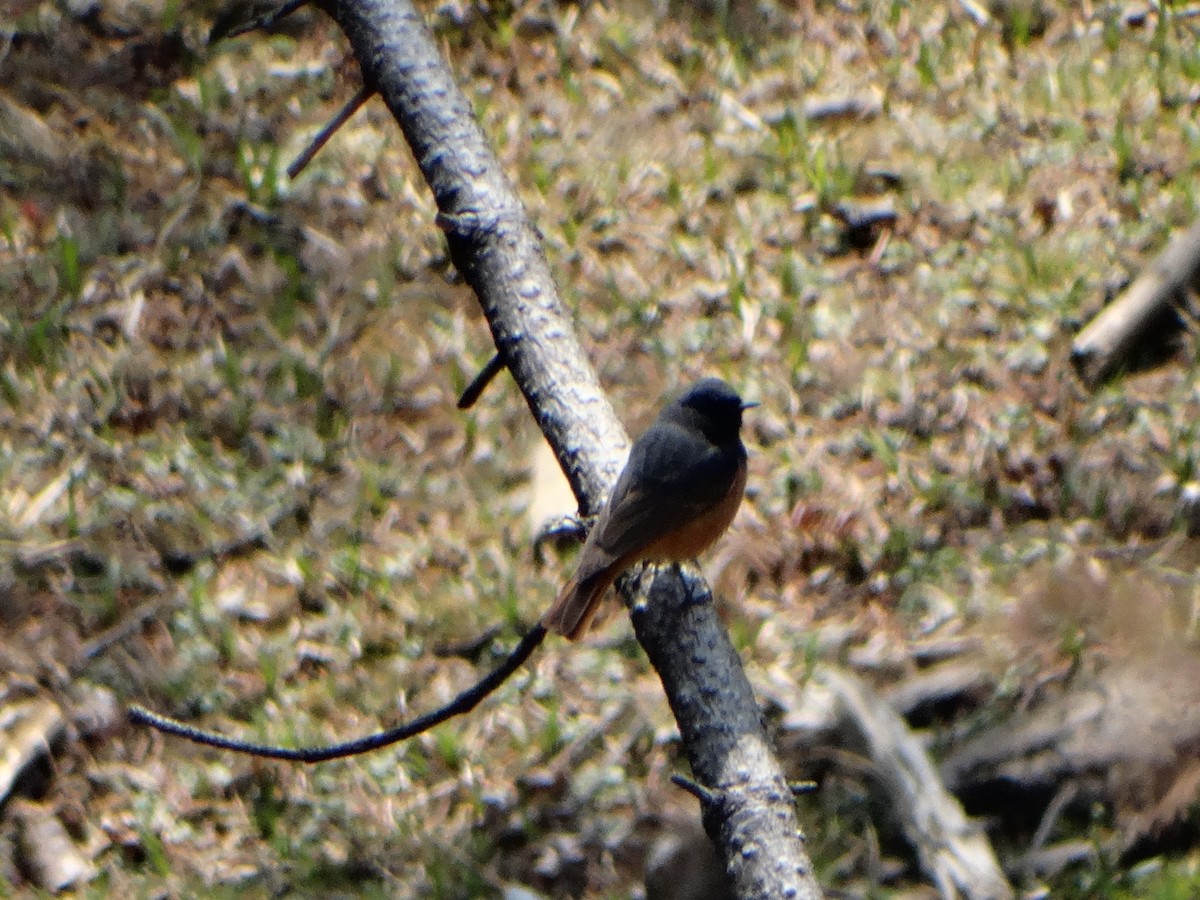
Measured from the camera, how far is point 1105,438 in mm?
5137

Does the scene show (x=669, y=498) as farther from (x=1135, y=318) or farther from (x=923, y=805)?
(x=1135, y=318)

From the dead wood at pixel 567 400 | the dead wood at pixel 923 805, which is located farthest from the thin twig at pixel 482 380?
the dead wood at pixel 923 805

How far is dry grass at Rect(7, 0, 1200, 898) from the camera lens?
4.50 m

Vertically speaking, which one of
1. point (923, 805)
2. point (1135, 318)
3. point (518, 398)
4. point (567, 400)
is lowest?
point (923, 805)

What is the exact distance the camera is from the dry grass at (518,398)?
4.50m

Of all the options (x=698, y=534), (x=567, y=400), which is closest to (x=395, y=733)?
(x=567, y=400)

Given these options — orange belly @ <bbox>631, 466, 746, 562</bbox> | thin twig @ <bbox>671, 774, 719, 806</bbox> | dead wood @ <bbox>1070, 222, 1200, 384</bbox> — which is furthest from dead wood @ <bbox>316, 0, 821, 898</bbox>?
dead wood @ <bbox>1070, 222, 1200, 384</bbox>

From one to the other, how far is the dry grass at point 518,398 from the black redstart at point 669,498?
0.95m

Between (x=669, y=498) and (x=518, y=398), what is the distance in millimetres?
2137

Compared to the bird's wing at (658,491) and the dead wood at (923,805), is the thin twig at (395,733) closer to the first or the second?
the bird's wing at (658,491)

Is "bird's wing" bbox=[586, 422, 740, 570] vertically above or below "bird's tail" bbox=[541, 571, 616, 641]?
above

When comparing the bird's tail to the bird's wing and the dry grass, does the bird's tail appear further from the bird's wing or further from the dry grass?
the dry grass

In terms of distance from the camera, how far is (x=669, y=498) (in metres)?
3.60

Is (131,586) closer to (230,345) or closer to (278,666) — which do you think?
(278,666)
